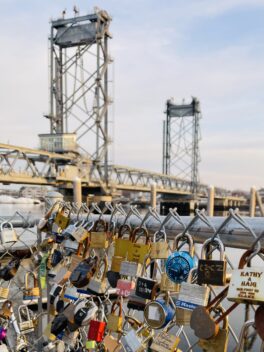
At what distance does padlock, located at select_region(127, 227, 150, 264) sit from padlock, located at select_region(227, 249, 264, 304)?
0.47 meters

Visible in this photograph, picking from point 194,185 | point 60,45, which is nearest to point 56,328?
point 60,45

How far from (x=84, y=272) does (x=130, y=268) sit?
0.94 ft

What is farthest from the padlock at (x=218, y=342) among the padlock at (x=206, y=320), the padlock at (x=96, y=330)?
the padlock at (x=96, y=330)

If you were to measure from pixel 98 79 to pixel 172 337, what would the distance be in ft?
90.3

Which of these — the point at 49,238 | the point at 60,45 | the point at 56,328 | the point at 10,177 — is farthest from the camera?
the point at 60,45

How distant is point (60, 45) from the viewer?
94.5 ft

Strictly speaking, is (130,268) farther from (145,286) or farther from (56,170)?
(56,170)

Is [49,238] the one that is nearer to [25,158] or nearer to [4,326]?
[4,326]

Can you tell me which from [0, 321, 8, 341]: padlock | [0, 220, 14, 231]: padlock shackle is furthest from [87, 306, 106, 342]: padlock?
[0, 220, 14, 231]: padlock shackle

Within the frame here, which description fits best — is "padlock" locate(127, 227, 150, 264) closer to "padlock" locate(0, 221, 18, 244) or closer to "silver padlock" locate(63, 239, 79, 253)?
"silver padlock" locate(63, 239, 79, 253)

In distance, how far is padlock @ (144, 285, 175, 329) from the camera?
41.1 inches

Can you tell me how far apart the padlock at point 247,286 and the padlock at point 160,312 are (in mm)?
349

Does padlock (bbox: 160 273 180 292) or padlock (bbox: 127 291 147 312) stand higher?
padlock (bbox: 160 273 180 292)

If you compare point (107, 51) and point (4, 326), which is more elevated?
point (107, 51)
